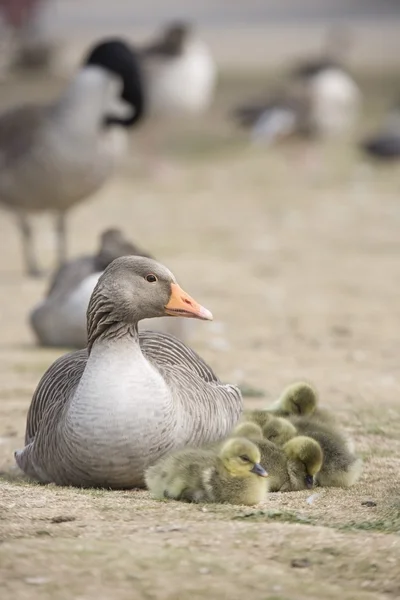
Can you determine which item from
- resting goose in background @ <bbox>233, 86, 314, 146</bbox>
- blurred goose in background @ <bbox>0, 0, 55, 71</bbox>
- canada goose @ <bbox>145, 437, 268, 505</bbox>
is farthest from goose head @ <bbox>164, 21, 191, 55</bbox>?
canada goose @ <bbox>145, 437, 268, 505</bbox>

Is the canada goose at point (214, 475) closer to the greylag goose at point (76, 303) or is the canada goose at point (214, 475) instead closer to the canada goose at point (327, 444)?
the canada goose at point (327, 444)

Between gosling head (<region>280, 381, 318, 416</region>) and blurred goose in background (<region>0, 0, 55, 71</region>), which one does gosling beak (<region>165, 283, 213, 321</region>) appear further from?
blurred goose in background (<region>0, 0, 55, 71</region>)

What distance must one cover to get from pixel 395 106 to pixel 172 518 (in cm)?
1641

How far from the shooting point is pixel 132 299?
4918 millimetres

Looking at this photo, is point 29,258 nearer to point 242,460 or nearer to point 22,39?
point 242,460

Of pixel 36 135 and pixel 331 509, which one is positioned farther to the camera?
pixel 36 135

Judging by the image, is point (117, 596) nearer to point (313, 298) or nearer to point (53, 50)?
point (313, 298)

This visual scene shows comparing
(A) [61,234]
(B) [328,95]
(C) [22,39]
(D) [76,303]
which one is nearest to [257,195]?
(B) [328,95]

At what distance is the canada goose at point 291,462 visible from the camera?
4766mm

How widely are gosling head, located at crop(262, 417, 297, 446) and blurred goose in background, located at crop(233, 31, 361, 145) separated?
13.2 m

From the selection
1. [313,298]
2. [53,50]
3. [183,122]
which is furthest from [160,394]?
[53,50]

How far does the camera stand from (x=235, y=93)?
22.4m

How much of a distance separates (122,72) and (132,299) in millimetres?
6445

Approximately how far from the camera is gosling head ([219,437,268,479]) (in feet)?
14.6
